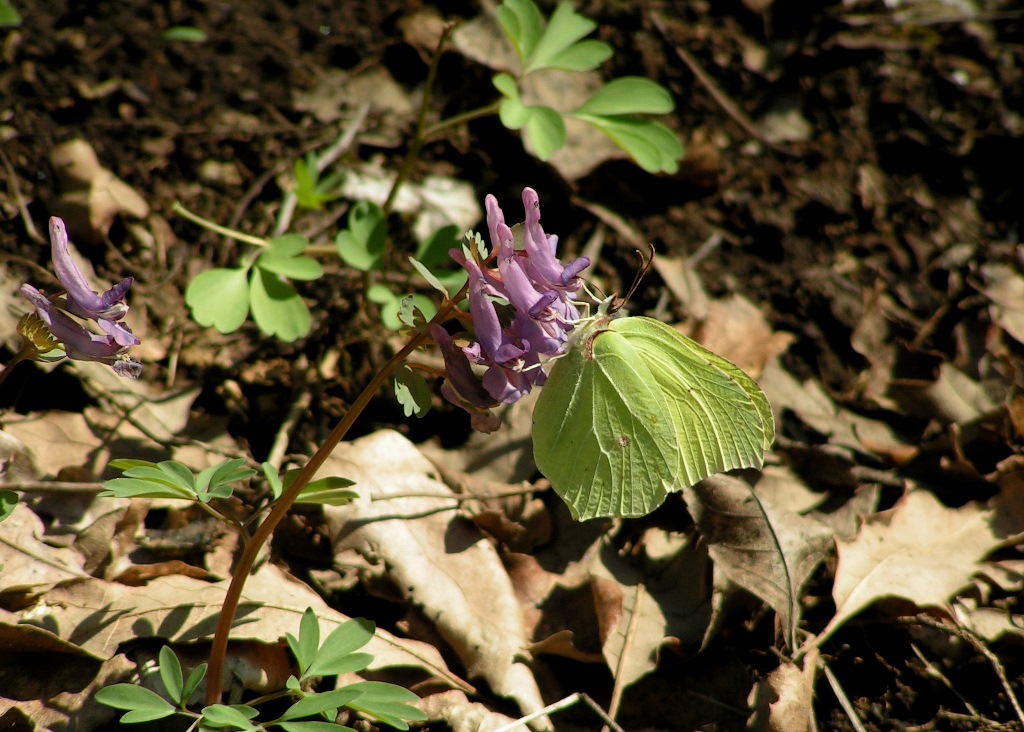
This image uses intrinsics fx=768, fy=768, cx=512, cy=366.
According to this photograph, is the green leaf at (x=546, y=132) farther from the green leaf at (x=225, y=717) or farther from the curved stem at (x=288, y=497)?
the green leaf at (x=225, y=717)

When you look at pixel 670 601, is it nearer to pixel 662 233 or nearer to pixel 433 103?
pixel 662 233

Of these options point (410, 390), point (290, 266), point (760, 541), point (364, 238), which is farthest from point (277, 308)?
point (760, 541)

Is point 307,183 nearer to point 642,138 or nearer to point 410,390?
point 642,138

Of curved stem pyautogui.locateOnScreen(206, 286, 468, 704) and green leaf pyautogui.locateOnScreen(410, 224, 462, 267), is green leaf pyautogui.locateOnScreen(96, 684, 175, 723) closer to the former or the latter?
curved stem pyautogui.locateOnScreen(206, 286, 468, 704)

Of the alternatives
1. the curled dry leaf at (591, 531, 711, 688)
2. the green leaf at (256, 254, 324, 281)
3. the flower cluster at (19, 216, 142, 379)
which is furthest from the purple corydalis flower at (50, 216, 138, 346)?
the curled dry leaf at (591, 531, 711, 688)

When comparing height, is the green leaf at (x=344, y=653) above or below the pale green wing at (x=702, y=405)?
below

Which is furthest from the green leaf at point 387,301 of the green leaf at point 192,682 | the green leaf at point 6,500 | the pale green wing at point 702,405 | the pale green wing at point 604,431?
the green leaf at point 192,682
